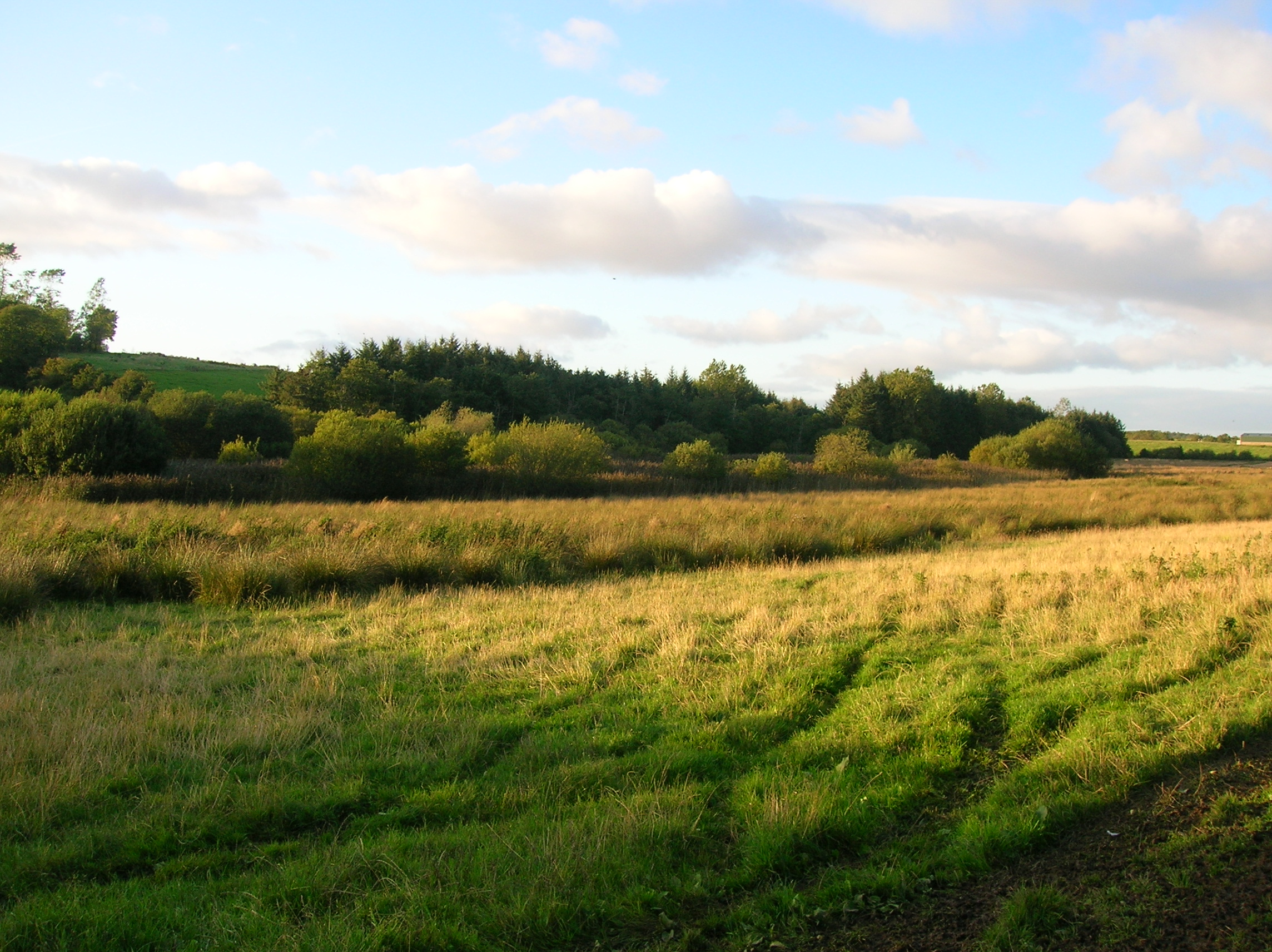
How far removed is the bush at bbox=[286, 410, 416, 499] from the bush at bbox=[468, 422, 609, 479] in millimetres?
5360

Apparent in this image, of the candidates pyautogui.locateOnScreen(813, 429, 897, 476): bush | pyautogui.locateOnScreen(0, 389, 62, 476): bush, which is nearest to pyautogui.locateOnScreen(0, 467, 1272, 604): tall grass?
pyautogui.locateOnScreen(0, 389, 62, 476): bush

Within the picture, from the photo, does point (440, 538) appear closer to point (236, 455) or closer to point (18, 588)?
point (18, 588)

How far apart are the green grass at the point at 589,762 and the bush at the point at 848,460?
42.8 meters

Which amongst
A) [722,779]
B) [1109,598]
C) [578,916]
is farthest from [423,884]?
[1109,598]

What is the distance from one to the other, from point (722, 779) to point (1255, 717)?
3.38 meters

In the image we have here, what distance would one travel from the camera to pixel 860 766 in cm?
524

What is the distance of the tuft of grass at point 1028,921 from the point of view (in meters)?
3.45

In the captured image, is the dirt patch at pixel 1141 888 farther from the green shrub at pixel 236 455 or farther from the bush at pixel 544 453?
the green shrub at pixel 236 455

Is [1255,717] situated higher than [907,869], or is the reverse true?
[1255,717]

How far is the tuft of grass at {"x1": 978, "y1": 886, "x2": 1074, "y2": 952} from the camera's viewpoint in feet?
11.3

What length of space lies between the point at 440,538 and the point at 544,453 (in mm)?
23085

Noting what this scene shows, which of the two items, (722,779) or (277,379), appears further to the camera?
(277,379)

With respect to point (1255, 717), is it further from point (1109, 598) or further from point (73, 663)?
point (73, 663)

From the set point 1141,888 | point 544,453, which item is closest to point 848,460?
point 544,453
